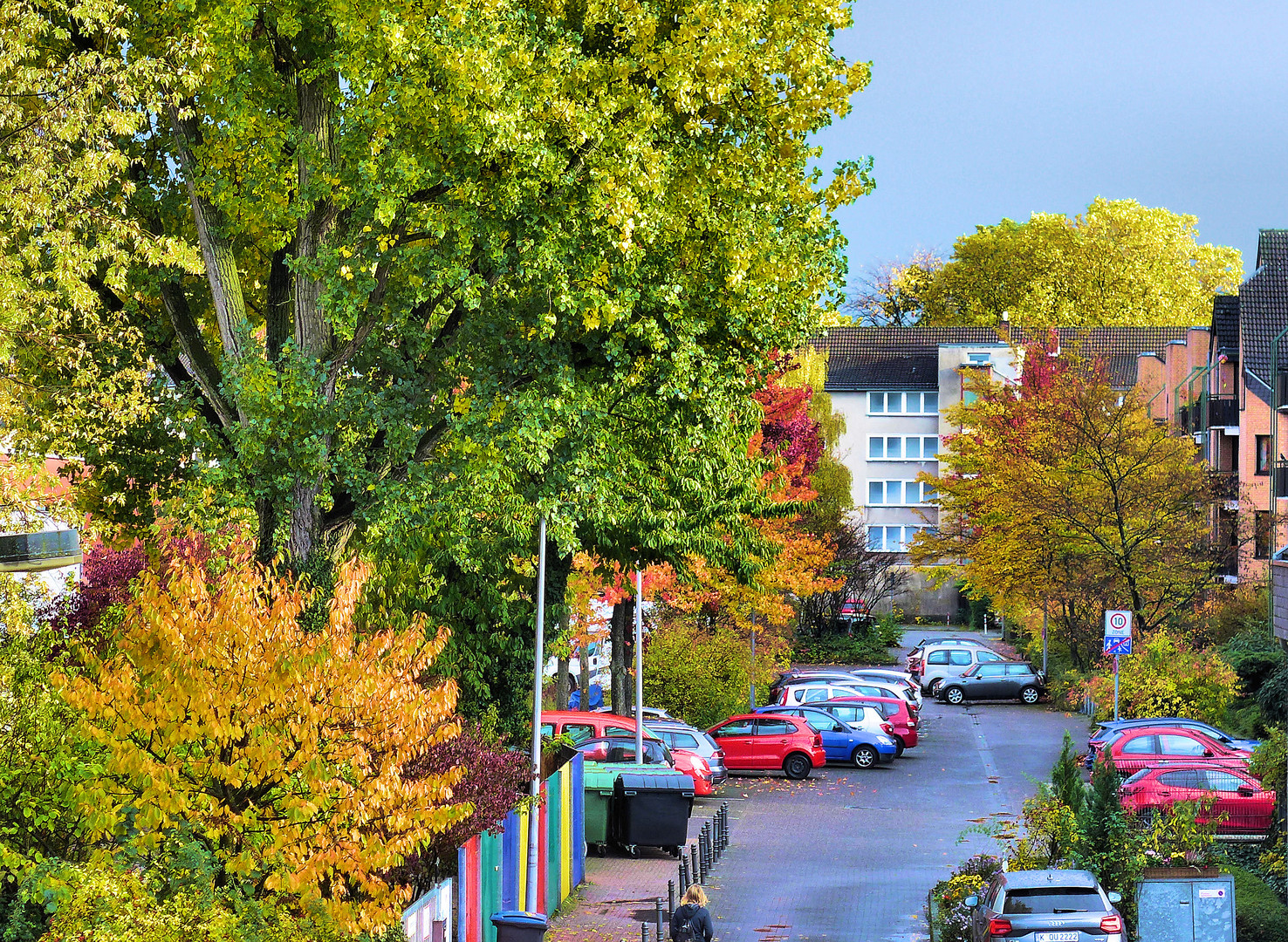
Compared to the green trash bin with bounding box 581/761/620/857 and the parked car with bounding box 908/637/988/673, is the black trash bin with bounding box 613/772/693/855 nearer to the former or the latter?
the green trash bin with bounding box 581/761/620/857

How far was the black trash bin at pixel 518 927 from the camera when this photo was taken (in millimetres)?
14797

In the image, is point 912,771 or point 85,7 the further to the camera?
point 912,771

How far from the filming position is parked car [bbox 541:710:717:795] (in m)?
29.2

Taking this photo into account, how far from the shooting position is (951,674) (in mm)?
49250

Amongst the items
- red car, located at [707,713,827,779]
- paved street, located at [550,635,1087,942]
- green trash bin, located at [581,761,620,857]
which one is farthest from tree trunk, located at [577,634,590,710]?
green trash bin, located at [581,761,620,857]

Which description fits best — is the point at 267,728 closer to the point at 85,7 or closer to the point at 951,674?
the point at 85,7

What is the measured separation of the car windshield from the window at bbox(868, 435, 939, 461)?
6591 cm

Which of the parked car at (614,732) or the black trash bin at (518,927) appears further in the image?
the parked car at (614,732)

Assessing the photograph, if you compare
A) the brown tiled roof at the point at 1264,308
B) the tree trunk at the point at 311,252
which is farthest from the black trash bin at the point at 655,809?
the brown tiled roof at the point at 1264,308

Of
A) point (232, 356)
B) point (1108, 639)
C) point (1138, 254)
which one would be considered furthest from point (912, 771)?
point (1138, 254)

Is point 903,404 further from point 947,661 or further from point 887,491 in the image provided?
point 947,661

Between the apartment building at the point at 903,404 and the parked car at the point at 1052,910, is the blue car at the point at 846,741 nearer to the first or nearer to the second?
the parked car at the point at 1052,910

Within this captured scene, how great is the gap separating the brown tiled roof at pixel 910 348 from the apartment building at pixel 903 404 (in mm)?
47

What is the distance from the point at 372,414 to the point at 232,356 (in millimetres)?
1830
